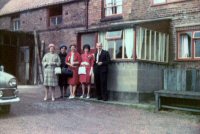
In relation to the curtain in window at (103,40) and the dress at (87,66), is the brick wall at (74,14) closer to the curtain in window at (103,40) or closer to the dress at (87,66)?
the curtain in window at (103,40)

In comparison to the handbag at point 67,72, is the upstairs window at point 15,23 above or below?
above

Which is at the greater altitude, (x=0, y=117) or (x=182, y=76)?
(x=182, y=76)

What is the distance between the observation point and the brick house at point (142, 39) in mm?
12780

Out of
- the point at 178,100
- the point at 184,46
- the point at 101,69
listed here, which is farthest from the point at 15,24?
the point at 178,100

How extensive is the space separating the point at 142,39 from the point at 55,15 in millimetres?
9595

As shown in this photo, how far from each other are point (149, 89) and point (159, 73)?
94 cm

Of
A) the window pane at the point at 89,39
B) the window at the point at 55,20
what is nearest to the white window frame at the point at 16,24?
the window at the point at 55,20

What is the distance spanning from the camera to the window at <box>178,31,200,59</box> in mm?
13773

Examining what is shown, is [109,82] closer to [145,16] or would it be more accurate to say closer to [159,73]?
[159,73]

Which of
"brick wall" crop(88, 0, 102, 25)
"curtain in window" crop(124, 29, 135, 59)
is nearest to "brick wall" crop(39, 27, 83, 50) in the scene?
"brick wall" crop(88, 0, 102, 25)

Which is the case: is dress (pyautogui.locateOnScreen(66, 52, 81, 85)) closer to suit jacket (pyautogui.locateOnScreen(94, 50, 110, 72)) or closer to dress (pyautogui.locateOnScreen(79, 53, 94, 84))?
dress (pyautogui.locateOnScreen(79, 53, 94, 84))

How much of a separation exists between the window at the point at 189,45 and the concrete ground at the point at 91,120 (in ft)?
11.2

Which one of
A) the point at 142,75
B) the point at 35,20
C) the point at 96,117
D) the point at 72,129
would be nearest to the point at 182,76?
the point at 142,75

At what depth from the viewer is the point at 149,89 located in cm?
1302
